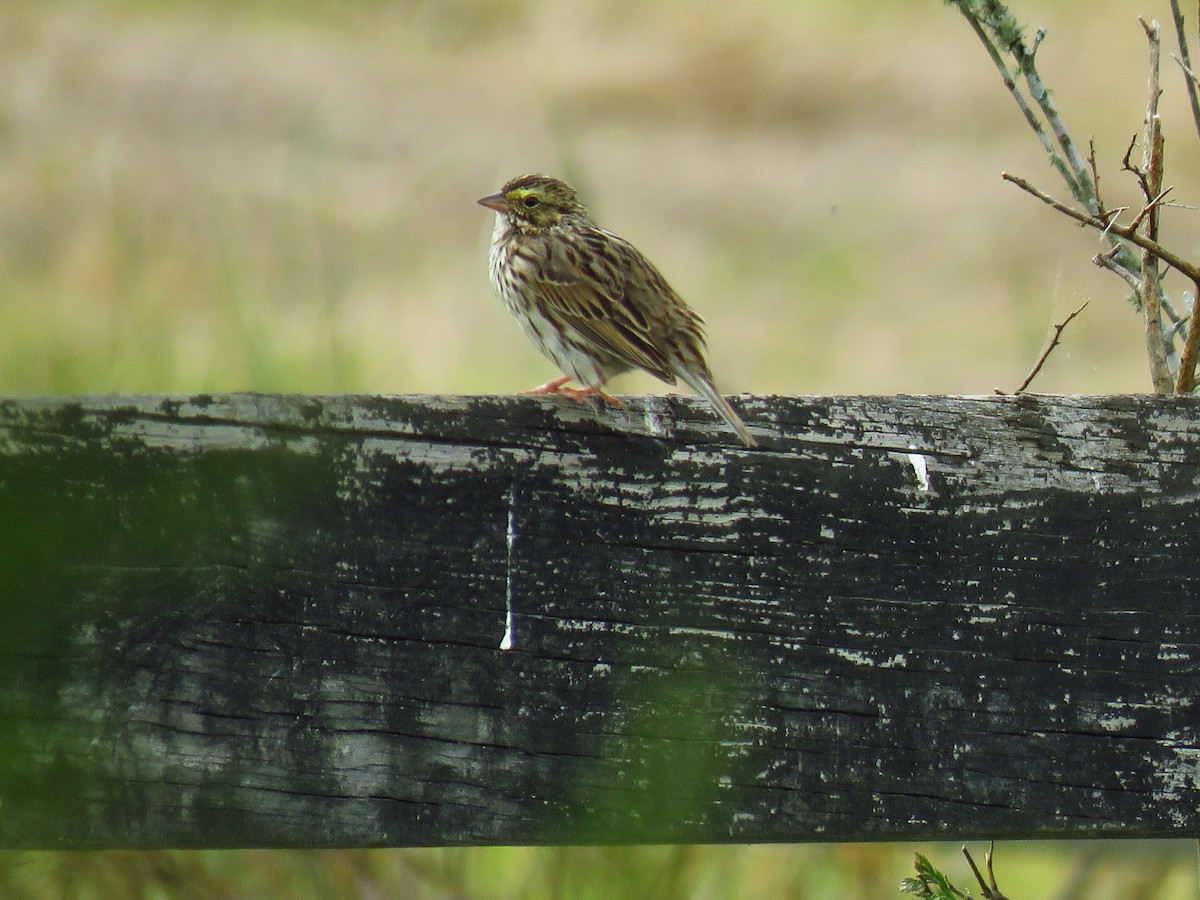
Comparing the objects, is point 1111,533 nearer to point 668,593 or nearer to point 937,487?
point 937,487

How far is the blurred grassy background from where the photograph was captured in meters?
2.61

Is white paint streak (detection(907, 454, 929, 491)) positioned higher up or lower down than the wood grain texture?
higher up

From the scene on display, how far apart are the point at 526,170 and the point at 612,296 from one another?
298cm

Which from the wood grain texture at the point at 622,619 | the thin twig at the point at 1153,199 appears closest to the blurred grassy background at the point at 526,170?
the wood grain texture at the point at 622,619

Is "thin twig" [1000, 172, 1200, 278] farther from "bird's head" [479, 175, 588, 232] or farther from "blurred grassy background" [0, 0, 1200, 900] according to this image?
"bird's head" [479, 175, 588, 232]

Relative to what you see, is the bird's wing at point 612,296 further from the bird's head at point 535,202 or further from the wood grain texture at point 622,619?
the wood grain texture at point 622,619

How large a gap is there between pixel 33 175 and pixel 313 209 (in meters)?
1.36

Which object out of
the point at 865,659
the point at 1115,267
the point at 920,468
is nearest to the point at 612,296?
the point at 1115,267

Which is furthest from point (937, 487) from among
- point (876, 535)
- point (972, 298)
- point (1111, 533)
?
point (972, 298)

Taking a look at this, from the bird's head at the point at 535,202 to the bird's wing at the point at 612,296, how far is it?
11.7 inches

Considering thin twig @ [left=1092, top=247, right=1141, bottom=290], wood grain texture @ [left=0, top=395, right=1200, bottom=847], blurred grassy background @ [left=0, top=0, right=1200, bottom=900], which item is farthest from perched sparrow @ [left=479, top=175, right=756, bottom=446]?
wood grain texture @ [left=0, top=395, right=1200, bottom=847]

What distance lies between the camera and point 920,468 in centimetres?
183

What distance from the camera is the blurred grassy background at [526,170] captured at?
2.61 m

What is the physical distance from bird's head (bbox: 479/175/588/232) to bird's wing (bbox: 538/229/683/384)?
297 millimetres
